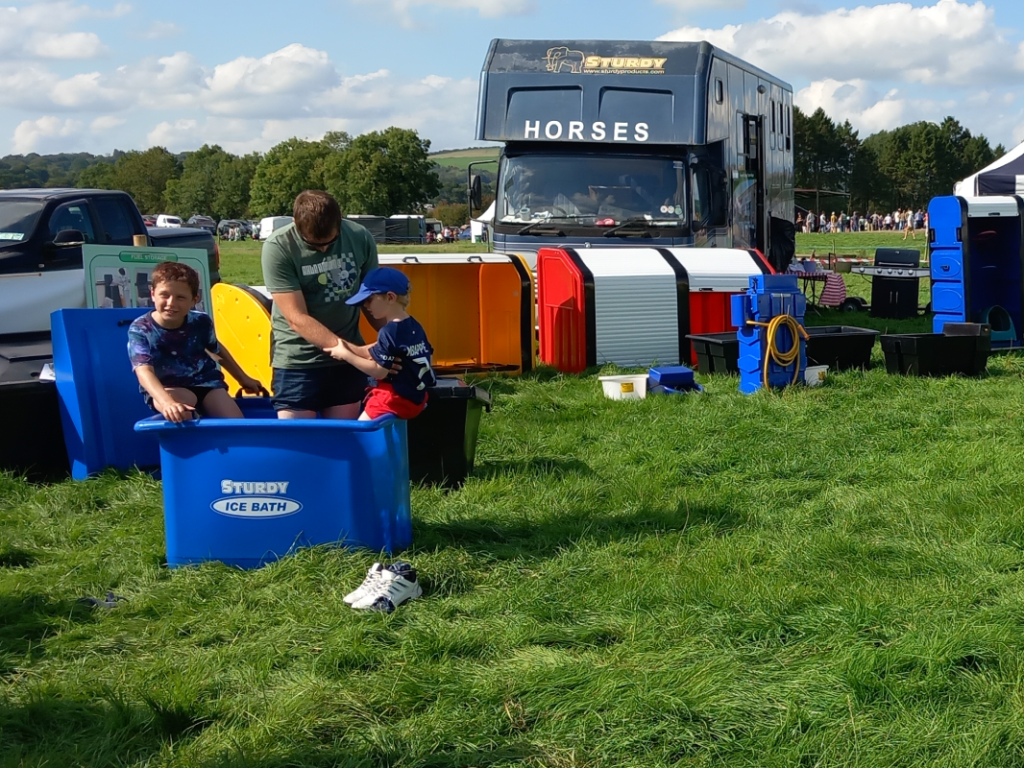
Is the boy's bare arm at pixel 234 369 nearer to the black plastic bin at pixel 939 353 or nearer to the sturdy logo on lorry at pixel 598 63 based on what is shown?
the black plastic bin at pixel 939 353

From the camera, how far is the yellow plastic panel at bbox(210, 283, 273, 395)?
8359mm

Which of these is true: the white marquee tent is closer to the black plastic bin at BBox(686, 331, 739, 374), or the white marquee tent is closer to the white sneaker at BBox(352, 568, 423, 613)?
the black plastic bin at BBox(686, 331, 739, 374)

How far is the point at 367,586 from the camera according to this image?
4.34 metres

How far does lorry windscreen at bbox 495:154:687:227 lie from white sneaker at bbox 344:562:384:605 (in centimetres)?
851

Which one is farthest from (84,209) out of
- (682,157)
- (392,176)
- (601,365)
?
(392,176)

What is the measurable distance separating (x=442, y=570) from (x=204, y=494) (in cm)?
110

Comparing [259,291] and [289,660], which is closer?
[289,660]

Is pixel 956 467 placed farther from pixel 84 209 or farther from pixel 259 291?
pixel 84 209

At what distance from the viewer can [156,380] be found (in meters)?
5.08

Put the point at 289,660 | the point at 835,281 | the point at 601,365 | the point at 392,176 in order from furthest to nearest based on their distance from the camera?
the point at 392,176 → the point at 835,281 → the point at 601,365 → the point at 289,660

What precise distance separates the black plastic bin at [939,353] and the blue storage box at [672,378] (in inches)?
82.9

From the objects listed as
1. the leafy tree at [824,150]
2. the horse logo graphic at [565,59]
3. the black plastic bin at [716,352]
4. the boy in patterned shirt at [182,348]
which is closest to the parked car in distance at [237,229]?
the leafy tree at [824,150]

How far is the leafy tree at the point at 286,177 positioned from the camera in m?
114

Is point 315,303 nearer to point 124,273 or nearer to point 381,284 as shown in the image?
point 381,284
